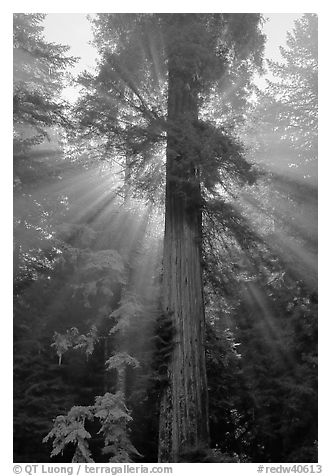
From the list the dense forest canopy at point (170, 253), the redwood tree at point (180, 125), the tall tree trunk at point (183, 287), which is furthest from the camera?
the dense forest canopy at point (170, 253)

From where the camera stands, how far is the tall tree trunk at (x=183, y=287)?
6242 millimetres

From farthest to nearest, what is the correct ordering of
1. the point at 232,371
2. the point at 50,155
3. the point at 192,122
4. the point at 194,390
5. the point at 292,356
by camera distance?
the point at 50,155 → the point at 232,371 → the point at 292,356 → the point at 192,122 → the point at 194,390

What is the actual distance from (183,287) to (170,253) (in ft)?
2.02

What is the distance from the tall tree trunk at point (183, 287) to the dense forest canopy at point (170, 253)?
2cm

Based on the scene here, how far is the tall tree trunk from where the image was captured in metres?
6.24

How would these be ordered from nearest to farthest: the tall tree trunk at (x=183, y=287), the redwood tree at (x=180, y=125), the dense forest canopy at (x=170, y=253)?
the tall tree trunk at (x=183, y=287) → the redwood tree at (x=180, y=125) → the dense forest canopy at (x=170, y=253)

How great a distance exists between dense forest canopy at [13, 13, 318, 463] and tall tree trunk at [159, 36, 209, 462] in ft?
0.08

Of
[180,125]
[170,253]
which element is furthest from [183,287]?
[180,125]

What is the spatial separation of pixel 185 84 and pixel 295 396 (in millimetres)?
5870

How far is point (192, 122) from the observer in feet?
23.7

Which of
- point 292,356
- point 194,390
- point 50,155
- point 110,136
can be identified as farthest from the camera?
point 50,155

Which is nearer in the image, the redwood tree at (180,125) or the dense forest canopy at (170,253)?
the redwood tree at (180,125)
